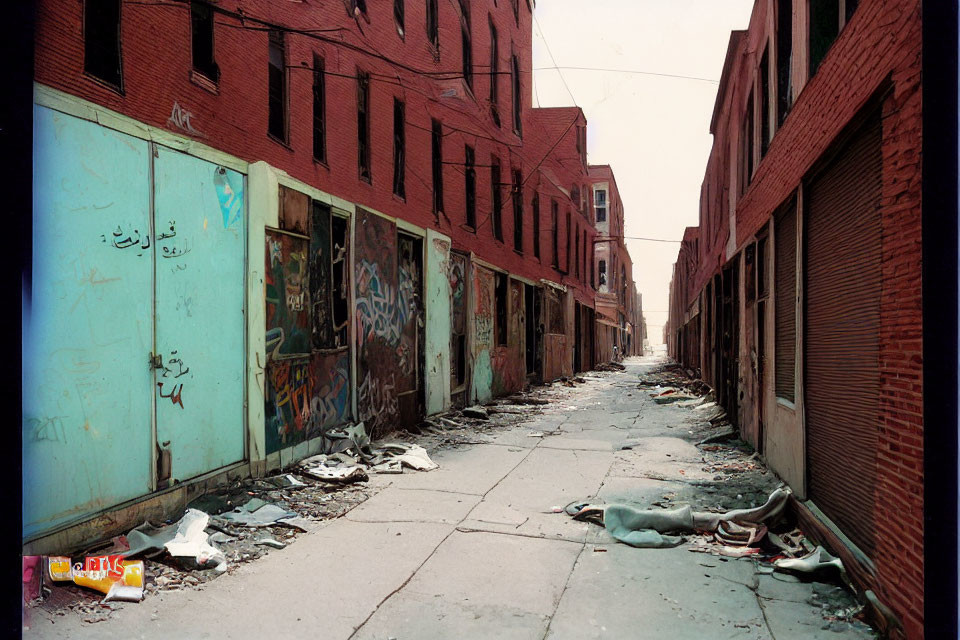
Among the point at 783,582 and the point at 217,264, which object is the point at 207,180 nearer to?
the point at 217,264

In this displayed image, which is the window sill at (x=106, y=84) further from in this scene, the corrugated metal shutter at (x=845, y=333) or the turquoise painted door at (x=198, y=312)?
the corrugated metal shutter at (x=845, y=333)

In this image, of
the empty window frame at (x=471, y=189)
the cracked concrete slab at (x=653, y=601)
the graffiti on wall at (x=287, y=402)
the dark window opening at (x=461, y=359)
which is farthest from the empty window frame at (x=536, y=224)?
the cracked concrete slab at (x=653, y=601)

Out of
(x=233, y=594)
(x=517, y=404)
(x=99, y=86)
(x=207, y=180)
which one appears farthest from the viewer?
(x=517, y=404)

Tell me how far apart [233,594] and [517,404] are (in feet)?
38.7

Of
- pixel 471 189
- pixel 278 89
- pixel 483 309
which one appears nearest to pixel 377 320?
pixel 278 89

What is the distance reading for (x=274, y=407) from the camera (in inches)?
282

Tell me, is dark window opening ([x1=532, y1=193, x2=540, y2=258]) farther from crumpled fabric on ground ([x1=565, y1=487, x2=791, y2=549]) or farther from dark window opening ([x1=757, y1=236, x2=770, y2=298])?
crumpled fabric on ground ([x1=565, y1=487, x2=791, y2=549])

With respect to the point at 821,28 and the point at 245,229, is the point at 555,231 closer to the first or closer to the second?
the point at 821,28

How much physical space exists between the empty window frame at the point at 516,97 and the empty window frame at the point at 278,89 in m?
11.8

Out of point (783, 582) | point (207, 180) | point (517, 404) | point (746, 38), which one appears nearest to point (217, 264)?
point (207, 180)

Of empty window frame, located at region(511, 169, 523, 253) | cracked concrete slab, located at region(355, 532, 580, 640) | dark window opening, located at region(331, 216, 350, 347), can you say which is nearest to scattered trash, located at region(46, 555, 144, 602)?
cracked concrete slab, located at region(355, 532, 580, 640)

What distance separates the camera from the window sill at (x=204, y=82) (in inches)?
232

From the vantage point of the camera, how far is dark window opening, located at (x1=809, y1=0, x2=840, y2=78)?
5914 mm

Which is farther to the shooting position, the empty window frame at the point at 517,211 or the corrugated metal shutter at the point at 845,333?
the empty window frame at the point at 517,211
